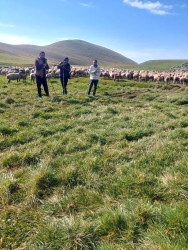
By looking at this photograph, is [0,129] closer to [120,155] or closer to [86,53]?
[120,155]

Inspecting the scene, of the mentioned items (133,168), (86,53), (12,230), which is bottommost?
(12,230)

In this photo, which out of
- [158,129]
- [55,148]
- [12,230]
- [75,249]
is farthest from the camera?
[158,129]

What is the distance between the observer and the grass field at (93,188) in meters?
1.99

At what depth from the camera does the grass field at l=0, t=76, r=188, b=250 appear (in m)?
1.99

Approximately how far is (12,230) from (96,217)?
3.43 ft

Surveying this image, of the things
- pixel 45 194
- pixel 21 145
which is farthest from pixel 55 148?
pixel 45 194

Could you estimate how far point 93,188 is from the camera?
2.90m

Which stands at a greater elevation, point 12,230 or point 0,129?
point 0,129

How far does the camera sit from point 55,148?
4340 millimetres

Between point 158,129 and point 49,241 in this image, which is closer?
point 49,241

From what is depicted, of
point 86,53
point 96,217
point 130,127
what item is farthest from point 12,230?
point 86,53

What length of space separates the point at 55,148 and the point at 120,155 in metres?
1.59

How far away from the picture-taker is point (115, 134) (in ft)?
17.5

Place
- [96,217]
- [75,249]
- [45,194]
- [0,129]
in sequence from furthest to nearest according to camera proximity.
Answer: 1. [0,129]
2. [45,194]
3. [96,217]
4. [75,249]
